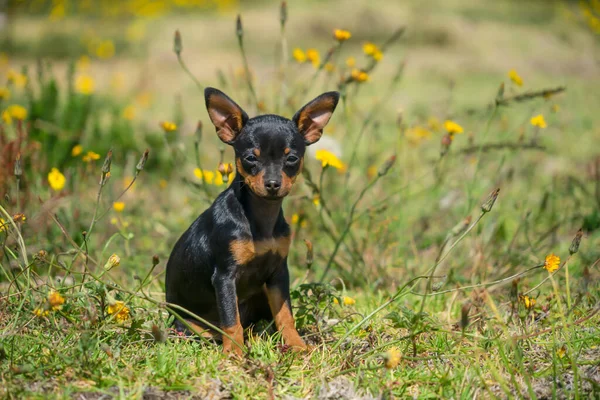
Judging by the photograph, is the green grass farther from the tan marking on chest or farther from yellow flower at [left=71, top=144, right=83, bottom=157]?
the tan marking on chest

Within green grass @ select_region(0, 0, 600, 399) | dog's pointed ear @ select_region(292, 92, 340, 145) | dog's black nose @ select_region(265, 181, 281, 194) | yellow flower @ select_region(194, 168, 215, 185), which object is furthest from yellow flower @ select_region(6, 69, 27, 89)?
dog's black nose @ select_region(265, 181, 281, 194)

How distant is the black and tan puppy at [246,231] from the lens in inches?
108

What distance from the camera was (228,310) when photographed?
9.04ft

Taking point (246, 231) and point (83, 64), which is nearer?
point (246, 231)

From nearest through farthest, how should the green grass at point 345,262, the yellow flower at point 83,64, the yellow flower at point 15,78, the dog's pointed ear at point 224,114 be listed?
the green grass at point 345,262 → the dog's pointed ear at point 224,114 → the yellow flower at point 15,78 → the yellow flower at point 83,64

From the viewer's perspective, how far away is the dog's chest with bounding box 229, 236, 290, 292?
278 centimetres

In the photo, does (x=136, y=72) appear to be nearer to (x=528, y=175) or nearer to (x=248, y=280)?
(x=528, y=175)

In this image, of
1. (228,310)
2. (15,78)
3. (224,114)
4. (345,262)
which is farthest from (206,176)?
(15,78)

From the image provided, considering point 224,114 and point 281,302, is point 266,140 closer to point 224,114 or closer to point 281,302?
point 224,114

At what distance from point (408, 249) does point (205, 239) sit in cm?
187

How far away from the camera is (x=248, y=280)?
291cm

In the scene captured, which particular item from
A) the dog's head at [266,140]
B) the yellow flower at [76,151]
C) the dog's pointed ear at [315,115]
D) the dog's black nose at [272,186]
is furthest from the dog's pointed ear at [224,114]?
the yellow flower at [76,151]

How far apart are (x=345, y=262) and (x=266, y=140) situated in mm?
1599

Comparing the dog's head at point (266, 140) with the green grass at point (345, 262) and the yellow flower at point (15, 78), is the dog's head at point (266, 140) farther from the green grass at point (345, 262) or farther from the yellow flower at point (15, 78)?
the yellow flower at point (15, 78)
